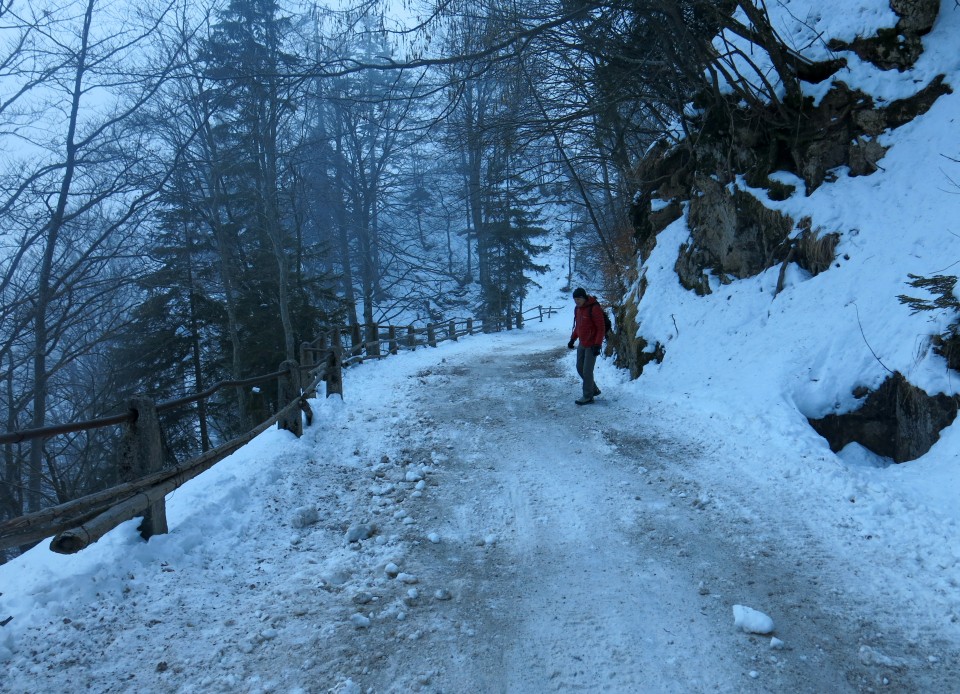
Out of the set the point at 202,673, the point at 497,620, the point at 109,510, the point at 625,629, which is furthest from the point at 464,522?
the point at 109,510

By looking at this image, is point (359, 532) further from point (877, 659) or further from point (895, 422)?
point (895, 422)

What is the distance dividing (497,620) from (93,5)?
1148 centimetres

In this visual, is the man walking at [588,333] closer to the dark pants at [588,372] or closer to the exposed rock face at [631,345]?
the dark pants at [588,372]

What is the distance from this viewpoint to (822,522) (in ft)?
14.3

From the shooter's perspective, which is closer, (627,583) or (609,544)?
(627,583)

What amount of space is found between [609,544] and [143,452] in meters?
3.58

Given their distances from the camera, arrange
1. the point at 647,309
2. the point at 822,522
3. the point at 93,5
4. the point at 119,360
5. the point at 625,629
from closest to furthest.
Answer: the point at 625,629
the point at 822,522
the point at 93,5
the point at 647,309
the point at 119,360

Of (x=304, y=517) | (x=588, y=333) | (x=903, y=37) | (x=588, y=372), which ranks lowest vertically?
(x=304, y=517)

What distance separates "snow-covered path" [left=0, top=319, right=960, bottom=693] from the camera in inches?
115

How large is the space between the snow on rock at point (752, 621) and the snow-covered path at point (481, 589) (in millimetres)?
65

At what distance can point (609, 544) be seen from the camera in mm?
4285

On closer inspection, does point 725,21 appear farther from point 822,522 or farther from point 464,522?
point 464,522

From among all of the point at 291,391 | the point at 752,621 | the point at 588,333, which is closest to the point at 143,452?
the point at 291,391

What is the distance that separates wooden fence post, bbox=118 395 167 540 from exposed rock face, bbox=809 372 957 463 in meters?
6.27
